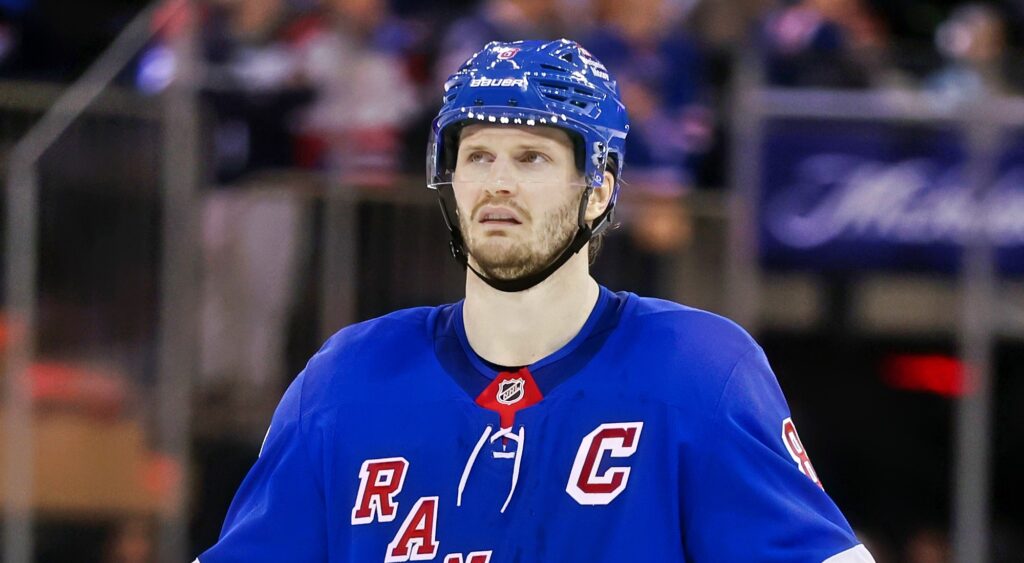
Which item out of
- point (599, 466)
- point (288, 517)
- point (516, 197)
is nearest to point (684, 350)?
point (599, 466)

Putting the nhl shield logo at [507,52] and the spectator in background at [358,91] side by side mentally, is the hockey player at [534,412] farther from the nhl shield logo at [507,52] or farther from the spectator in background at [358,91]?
the spectator in background at [358,91]

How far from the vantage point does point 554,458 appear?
2465mm

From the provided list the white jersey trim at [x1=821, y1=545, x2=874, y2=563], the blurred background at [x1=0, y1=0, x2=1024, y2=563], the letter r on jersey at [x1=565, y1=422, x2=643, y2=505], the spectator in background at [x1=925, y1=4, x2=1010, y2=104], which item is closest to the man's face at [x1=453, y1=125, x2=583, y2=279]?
the letter r on jersey at [x1=565, y1=422, x2=643, y2=505]

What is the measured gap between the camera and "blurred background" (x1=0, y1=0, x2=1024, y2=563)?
519 centimetres

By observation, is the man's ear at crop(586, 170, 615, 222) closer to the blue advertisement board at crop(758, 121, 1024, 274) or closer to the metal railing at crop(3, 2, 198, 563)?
the metal railing at crop(3, 2, 198, 563)

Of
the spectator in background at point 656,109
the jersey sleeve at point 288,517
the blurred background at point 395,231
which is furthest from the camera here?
the spectator in background at point 656,109

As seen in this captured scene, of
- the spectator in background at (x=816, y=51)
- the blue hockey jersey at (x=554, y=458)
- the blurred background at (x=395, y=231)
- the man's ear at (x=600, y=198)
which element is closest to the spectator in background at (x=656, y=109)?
the blurred background at (x=395, y=231)

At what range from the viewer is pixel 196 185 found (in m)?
5.35

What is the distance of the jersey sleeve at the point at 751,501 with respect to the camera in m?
2.41

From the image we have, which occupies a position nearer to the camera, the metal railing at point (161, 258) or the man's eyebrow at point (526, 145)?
the man's eyebrow at point (526, 145)

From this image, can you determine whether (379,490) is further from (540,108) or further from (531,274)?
(540,108)

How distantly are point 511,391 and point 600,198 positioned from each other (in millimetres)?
372

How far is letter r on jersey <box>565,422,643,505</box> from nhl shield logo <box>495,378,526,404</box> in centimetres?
13

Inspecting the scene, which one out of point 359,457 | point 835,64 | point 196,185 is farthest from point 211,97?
point 359,457
